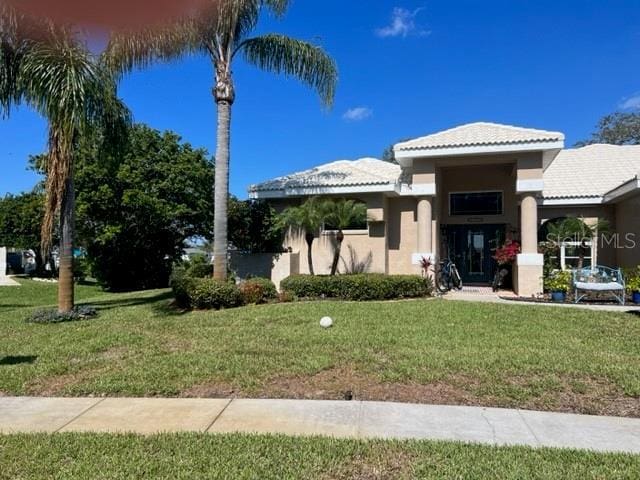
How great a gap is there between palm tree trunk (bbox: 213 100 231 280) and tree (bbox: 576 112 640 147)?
37297 millimetres

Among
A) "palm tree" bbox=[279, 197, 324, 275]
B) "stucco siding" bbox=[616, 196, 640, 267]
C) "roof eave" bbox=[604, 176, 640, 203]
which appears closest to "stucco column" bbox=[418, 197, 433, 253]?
"palm tree" bbox=[279, 197, 324, 275]

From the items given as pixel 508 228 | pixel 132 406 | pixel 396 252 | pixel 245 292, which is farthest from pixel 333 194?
pixel 132 406

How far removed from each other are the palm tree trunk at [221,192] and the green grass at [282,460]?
9.05m

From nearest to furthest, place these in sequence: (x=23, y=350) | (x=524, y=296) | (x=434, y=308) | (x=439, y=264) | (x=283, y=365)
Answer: (x=283, y=365)
(x=23, y=350)
(x=434, y=308)
(x=524, y=296)
(x=439, y=264)

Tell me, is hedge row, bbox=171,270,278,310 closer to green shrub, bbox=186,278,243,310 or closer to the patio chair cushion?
green shrub, bbox=186,278,243,310

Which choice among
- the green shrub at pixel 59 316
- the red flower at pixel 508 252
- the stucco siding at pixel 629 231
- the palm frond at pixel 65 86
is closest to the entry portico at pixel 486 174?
the red flower at pixel 508 252

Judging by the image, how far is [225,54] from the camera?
14109mm

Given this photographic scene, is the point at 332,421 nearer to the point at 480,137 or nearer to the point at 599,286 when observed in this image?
the point at 599,286

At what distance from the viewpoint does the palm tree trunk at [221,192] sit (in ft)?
44.9

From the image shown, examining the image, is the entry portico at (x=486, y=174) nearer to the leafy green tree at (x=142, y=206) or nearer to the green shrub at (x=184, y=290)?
the green shrub at (x=184, y=290)

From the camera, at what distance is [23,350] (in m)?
8.77

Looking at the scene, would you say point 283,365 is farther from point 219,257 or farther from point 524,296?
point 524,296

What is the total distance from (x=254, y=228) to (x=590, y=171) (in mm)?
13858

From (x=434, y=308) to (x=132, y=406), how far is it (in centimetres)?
792
